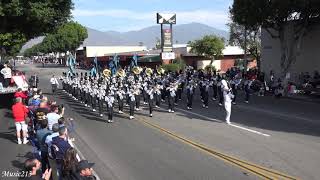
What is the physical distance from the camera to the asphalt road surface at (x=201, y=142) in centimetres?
1203

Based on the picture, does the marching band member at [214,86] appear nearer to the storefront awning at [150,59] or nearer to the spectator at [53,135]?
the spectator at [53,135]

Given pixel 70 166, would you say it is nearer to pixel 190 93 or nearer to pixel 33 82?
pixel 190 93

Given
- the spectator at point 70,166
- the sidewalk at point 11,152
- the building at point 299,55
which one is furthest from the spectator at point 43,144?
the building at point 299,55

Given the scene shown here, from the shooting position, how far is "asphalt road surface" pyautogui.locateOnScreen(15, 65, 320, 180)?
12.0 meters

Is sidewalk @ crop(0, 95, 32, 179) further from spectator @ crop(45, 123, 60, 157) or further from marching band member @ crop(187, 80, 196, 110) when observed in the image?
marching band member @ crop(187, 80, 196, 110)

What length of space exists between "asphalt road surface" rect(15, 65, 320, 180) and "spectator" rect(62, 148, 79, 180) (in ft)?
8.90

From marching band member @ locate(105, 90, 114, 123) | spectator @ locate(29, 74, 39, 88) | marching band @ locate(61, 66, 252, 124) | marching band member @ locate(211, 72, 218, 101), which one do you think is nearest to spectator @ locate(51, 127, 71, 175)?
marching band @ locate(61, 66, 252, 124)

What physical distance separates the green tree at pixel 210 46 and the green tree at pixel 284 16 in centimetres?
2686

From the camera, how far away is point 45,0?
2923 centimetres

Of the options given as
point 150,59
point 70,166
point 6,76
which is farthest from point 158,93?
point 150,59

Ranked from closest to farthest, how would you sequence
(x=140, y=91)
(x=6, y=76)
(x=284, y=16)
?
(x=140, y=91)
(x=6, y=76)
(x=284, y=16)

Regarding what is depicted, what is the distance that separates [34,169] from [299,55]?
29.6 metres

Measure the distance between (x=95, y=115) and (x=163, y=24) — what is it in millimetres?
31044

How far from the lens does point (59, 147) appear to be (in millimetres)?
9898
